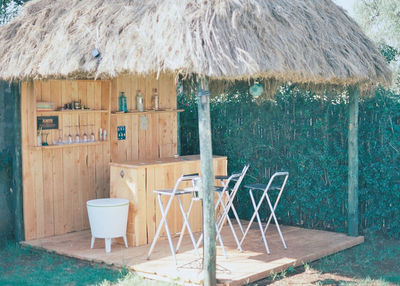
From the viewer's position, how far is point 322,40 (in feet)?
21.8

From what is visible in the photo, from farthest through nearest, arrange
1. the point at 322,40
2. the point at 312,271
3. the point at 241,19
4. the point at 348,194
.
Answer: the point at 348,194 < the point at 322,40 < the point at 312,271 < the point at 241,19

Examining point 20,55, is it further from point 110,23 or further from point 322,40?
point 322,40

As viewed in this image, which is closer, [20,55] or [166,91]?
[20,55]

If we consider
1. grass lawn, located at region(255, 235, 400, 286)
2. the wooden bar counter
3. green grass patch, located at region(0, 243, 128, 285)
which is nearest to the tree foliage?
grass lawn, located at region(255, 235, 400, 286)

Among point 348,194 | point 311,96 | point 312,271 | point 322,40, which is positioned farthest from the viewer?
point 311,96

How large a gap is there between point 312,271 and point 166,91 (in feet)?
11.9

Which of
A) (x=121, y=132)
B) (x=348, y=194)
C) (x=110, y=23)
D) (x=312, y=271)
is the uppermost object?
(x=110, y=23)

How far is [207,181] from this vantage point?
522 cm

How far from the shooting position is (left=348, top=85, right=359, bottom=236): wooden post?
24.1 ft

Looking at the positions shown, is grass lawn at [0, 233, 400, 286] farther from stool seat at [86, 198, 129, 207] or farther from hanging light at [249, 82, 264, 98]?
hanging light at [249, 82, 264, 98]

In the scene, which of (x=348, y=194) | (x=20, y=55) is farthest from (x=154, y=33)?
(x=348, y=194)

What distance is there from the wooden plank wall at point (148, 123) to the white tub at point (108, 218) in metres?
1.42

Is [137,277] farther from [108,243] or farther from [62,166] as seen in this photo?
[62,166]

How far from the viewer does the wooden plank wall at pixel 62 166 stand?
7031 mm
